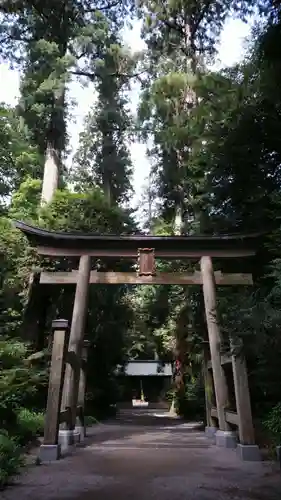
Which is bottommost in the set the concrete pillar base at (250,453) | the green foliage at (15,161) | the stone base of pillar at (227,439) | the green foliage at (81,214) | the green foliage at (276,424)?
the concrete pillar base at (250,453)

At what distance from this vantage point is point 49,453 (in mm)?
6207

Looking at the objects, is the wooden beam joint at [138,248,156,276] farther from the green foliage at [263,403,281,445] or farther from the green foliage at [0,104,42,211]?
the green foliage at [0,104,42,211]

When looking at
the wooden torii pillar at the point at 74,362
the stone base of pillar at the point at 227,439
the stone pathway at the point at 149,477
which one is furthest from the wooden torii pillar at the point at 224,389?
the wooden torii pillar at the point at 74,362

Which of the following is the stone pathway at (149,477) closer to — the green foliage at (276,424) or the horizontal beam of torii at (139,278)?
the green foliage at (276,424)

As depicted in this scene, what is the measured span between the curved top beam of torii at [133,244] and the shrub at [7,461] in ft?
14.3

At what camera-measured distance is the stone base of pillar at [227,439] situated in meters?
7.50

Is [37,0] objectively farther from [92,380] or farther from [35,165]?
[35,165]

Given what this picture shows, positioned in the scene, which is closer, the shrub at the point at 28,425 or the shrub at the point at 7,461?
the shrub at the point at 7,461

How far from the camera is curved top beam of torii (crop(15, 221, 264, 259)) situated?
28.9ft

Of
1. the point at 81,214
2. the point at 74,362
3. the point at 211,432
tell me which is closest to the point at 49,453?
the point at 74,362

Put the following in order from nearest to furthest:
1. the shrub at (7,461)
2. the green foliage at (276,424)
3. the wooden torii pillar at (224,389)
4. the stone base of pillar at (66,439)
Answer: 1. the shrub at (7,461)
2. the green foliage at (276,424)
3. the wooden torii pillar at (224,389)
4. the stone base of pillar at (66,439)

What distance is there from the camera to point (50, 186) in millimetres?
14180

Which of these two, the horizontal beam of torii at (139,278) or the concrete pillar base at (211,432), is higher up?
the horizontal beam of torii at (139,278)

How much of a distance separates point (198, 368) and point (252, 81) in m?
9.79
